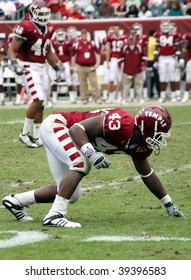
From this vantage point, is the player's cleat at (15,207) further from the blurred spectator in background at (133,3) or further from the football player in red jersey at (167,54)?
the blurred spectator in background at (133,3)

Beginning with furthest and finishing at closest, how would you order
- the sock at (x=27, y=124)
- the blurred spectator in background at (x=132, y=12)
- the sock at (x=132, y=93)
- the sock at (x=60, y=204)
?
the blurred spectator in background at (x=132, y=12)
the sock at (x=132, y=93)
the sock at (x=27, y=124)
the sock at (x=60, y=204)

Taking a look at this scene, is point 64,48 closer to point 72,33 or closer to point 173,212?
point 72,33

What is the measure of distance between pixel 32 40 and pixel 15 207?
16.2 feet

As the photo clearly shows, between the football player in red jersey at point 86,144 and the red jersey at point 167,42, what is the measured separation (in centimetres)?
1265

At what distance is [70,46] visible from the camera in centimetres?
1891

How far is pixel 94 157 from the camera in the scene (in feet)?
18.6

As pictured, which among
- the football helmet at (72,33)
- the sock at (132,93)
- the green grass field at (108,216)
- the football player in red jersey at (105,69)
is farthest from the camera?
the sock at (132,93)

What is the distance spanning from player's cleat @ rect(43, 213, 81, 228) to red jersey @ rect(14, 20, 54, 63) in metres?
5.15

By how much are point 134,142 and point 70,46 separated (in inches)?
522

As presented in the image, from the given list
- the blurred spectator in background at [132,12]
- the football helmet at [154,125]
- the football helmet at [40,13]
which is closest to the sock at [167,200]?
the football helmet at [154,125]

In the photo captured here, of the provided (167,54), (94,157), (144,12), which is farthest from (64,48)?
(94,157)

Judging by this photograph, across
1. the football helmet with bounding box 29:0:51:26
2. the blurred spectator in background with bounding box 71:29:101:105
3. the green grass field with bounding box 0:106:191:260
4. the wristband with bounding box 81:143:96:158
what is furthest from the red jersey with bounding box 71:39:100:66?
the wristband with bounding box 81:143:96:158

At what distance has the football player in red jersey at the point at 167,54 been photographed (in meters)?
18.6

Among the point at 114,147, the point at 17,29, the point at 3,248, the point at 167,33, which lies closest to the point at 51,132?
the point at 114,147
